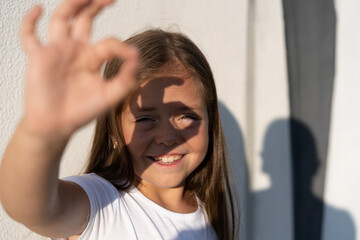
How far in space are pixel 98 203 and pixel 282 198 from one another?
42.7 inches

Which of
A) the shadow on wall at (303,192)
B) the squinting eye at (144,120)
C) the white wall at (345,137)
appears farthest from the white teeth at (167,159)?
the white wall at (345,137)

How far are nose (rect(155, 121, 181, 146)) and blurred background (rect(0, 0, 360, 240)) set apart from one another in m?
0.68

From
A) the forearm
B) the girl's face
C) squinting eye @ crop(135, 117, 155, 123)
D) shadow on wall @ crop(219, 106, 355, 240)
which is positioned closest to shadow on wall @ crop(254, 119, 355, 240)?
shadow on wall @ crop(219, 106, 355, 240)

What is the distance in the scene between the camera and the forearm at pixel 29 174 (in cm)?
39

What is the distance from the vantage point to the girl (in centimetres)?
37

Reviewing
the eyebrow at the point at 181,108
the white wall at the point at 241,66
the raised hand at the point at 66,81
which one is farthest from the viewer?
the white wall at the point at 241,66

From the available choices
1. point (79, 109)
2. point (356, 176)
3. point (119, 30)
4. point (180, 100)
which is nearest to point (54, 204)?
point (79, 109)

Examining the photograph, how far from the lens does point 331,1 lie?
150 cm

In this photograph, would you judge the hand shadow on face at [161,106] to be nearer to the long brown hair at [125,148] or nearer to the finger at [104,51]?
the long brown hair at [125,148]

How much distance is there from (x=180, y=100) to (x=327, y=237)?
3.72 ft

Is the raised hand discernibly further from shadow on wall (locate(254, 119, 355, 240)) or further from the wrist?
shadow on wall (locate(254, 119, 355, 240))

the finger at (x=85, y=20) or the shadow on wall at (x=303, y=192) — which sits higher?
the finger at (x=85, y=20)

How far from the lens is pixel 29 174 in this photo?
41 cm

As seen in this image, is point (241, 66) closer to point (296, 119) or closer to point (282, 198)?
point (296, 119)
